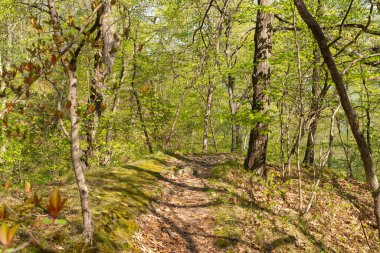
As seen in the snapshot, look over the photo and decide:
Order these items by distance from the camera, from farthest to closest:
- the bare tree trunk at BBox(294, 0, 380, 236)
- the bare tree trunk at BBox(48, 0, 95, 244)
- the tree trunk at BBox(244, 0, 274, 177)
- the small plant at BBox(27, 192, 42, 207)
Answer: the tree trunk at BBox(244, 0, 274, 177) → the bare tree trunk at BBox(294, 0, 380, 236) → the bare tree trunk at BBox(48, 0, 95, 244) → the small plant at BBox(27, 192, 42, 207)

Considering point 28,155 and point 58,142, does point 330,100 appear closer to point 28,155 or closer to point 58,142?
point 58,142

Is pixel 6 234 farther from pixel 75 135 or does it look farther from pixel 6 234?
pixel 75 135

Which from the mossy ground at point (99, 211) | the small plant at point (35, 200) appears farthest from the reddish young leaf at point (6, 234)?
the mossy ground at point (99, 211)

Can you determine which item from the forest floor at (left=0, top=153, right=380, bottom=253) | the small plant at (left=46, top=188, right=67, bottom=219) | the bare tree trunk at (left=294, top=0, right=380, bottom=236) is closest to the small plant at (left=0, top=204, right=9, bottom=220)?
the small plant at (left=46, top=188, right=67, bottom=219)

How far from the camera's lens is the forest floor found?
4148 millimetres

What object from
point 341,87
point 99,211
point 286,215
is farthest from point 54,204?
point 286,215

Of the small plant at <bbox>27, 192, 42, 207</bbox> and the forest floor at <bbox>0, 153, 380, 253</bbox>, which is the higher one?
the small plant at <bbox>27, 192, 42, 207</bbox>

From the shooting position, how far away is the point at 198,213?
6344mm

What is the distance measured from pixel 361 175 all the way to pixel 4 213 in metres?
29.5

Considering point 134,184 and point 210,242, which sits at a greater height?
point 134,184

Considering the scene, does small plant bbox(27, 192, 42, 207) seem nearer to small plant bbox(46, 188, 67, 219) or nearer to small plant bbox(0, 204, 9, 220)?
small plant bbox(0, 204, 9, 220)

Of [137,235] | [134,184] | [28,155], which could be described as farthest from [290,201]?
[28,155]

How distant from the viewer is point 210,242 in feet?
17.5

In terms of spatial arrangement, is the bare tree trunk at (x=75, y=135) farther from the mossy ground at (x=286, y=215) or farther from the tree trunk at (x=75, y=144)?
the mossy ground at (x=286, y=215)
